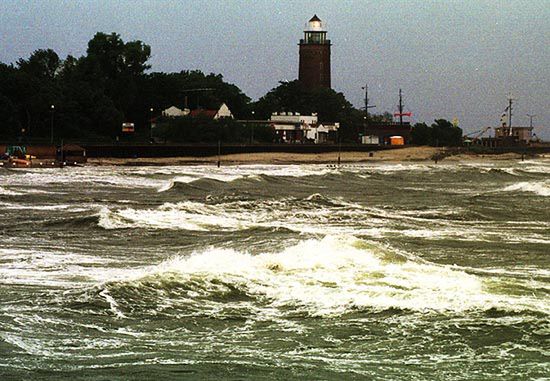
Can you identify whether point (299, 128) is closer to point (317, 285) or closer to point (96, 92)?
point (96, 92)

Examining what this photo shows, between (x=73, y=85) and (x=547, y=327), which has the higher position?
(x=73, y=85)

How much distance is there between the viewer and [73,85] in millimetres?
92750

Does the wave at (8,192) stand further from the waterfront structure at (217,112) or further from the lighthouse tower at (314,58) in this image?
the lighthouse tower at (314,58)

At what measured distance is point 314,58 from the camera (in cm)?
14325

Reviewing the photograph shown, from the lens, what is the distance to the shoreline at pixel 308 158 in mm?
77500

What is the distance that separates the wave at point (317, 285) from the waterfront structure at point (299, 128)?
3978 inches

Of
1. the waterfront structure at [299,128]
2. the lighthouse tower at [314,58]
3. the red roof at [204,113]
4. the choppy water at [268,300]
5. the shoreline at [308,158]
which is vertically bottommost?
the shoreline at [308,158]

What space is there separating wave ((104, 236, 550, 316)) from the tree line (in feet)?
225

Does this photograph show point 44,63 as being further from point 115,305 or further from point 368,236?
point 115,305

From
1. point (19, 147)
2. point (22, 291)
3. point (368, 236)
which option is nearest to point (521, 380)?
point (22, 291)

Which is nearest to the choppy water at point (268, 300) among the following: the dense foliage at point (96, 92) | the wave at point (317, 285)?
the wave at point (317, 285)

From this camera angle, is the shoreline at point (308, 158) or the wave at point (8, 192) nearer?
the wave at point (8, 192)

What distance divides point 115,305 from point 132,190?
29937 mm

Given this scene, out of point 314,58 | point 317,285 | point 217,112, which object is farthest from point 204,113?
point 317,285
